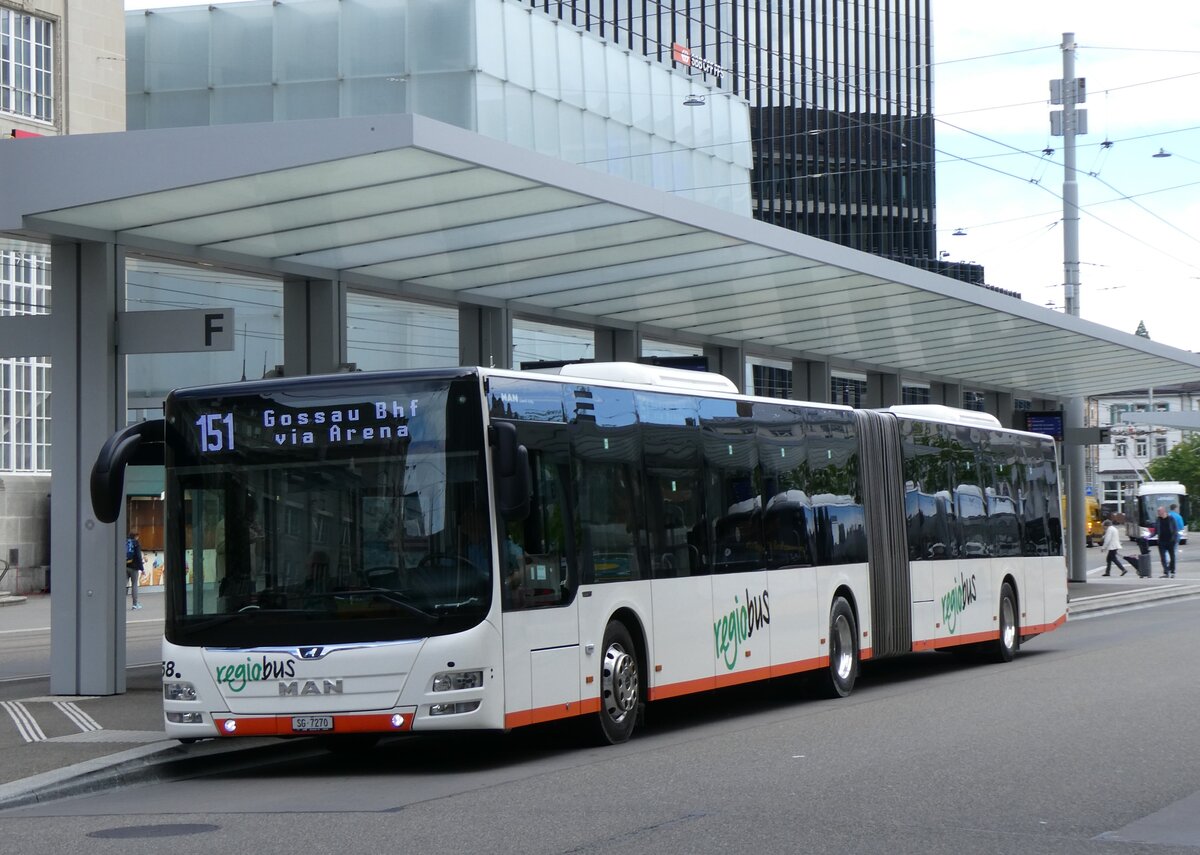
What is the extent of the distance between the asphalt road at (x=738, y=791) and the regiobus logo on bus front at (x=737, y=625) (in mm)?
604

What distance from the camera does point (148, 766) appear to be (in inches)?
455

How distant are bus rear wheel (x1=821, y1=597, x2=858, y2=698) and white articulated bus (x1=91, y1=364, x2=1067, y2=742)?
2031 mm

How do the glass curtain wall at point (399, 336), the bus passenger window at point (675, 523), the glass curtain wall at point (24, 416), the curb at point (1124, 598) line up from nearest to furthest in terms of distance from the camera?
the bus passenger window at point (675, 523) < the glass curtain wall at point (399, 336) < the curb at point (1124, 598) < the glass curtain wall at point (24, 416)

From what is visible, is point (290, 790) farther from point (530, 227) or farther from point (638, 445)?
point (530, 227)

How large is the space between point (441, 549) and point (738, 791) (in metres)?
2.56

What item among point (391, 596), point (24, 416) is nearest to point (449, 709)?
point (391, 596)

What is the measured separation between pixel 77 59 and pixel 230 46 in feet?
17.8

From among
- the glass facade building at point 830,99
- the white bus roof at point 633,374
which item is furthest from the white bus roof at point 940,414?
the glass facade building at point 830,99

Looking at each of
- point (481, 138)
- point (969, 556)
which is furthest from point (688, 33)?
point (481, 138)

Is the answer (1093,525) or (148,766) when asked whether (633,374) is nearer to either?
(148,766)

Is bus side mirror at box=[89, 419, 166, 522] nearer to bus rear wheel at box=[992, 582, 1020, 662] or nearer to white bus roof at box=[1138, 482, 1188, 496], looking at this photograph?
bus rear wheel at box=[992, 582, 1020, 662]

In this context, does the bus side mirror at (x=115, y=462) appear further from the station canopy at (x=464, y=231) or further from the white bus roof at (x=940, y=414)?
the white bus roof at (x=940, y=414)

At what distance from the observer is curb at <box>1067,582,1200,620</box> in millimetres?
31312

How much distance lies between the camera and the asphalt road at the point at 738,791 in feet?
26.7
